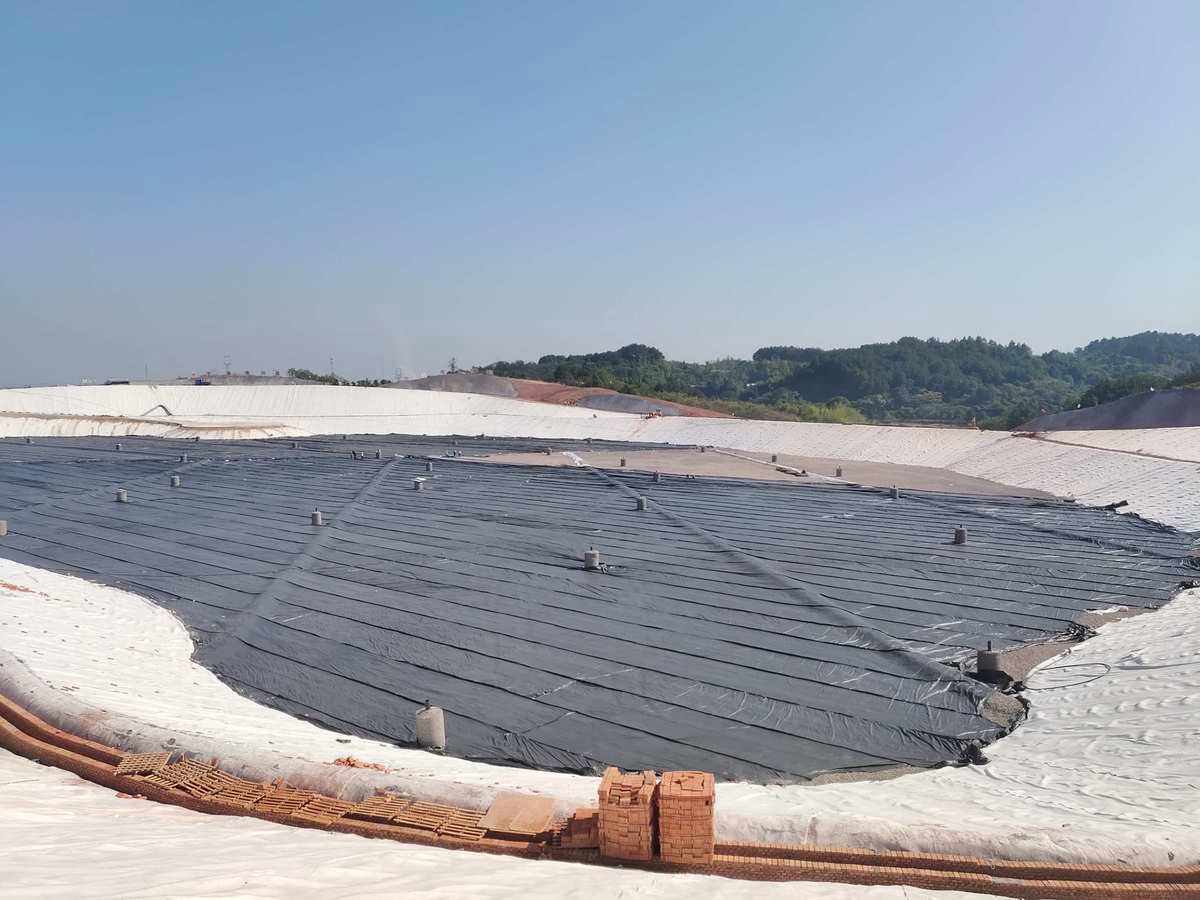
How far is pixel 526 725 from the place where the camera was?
699 cm

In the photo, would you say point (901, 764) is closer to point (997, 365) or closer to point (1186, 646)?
point (1186, 646)

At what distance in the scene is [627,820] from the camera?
4.55m

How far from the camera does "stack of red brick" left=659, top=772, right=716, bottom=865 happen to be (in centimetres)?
450

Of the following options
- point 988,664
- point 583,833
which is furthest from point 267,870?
point 988,664

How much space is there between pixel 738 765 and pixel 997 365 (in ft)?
386

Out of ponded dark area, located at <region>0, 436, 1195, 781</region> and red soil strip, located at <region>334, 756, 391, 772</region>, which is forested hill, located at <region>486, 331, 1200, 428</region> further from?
red soil strip, located at <region>334, 756, 391, 772</region>

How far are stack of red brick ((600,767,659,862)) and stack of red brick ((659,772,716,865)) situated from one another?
7 centimetres

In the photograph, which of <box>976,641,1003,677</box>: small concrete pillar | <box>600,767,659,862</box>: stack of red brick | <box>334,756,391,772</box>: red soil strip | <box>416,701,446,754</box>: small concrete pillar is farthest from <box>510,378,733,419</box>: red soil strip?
<box>600,767,659,862</box>: stack of red brick

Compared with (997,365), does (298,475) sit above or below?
below

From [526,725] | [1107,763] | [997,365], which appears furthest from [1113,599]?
[997,365]

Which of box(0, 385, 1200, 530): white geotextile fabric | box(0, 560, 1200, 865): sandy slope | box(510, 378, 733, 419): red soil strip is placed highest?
box(510, 378, 733, 419): red soil strip

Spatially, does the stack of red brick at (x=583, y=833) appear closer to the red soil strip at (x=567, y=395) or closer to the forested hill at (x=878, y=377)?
the red soil strip at (x=567, y=395)

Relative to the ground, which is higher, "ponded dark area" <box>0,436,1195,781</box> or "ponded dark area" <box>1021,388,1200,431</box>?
"ponded dark area" <box>1021,388,1200,431</box>

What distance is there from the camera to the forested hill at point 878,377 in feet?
284
